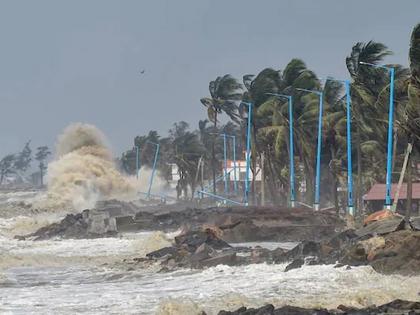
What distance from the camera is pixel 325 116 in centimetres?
5747

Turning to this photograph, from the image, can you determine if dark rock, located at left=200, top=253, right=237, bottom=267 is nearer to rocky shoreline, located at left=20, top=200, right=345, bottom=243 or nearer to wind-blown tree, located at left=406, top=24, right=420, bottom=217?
wind-blown tree, located at left=406, top=24, right=420, bottom=217

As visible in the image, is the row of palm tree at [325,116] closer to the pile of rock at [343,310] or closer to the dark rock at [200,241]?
the dark rock at [200,241]

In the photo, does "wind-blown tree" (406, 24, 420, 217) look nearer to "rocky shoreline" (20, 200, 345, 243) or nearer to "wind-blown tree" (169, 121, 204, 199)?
"rocky shoreline" (20, 200, 345, 243)

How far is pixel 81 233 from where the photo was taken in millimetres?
48062

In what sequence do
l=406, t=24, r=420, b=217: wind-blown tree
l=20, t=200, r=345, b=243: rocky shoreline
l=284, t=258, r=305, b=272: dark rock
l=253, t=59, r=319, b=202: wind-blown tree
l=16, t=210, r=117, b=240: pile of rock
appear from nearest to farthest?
l=284, t=258, r=305, b=272: dark rock
l=406, t=24, r=420, b=217: wind-blown tree
l=20, t=200, r=345, b=243: rocky shoreline
l=16, t=210, r=117, b=240: pile of rock
l=253, t=59, r=319, b=202: wind-blown tree

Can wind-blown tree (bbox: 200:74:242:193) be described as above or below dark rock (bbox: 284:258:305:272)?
above

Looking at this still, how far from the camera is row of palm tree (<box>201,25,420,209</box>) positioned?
4500 centimetres

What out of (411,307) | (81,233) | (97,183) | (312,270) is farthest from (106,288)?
(97,183)

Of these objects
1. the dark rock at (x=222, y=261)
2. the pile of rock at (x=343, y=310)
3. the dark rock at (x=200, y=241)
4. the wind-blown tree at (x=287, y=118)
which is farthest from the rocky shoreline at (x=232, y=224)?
the pile of rock at (x=343, y=310)

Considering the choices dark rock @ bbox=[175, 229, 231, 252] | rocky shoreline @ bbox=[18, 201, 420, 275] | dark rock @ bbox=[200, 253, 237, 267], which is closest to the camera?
rocky shoreline @ bbox=[18, 201, 420, 275]

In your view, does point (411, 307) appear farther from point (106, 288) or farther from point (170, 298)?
point (106, 288)

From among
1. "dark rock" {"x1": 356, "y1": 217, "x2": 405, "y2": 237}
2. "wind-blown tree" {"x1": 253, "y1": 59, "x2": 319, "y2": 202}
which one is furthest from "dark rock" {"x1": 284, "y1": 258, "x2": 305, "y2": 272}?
"wind-blown tree" {"x1": 253, "y1": 59, "x2": 319, "y2": 202}

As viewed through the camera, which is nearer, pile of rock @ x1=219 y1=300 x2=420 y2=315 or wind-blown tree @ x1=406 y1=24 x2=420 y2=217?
pile of rock @ x1=219 y1=300 x2=420 y2=315

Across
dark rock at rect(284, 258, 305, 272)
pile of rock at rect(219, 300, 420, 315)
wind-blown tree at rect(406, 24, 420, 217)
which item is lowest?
dark rock at rect(284, 258, 305, 272)
